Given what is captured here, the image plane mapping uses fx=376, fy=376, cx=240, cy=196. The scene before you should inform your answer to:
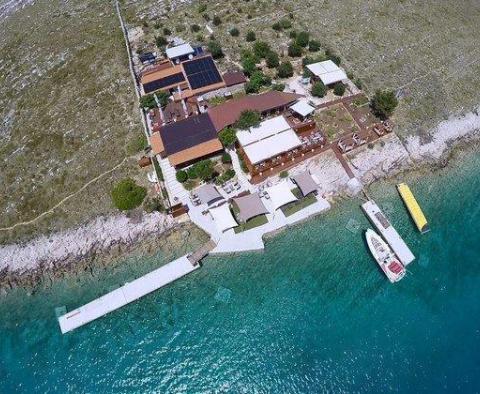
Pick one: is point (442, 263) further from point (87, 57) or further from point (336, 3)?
point (87, 57)

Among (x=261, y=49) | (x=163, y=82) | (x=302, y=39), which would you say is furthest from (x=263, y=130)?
(x=302, y=39)

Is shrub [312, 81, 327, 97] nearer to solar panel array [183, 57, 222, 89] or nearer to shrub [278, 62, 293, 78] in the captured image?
shrub [278, 62, 293, 78]

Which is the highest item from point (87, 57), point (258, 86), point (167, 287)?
point (87, 57)

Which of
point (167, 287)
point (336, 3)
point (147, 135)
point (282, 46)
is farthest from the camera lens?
point (336, 3)

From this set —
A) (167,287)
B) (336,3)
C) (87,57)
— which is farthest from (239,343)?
(336,3)

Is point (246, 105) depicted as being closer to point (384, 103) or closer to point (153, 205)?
point (153, 205)

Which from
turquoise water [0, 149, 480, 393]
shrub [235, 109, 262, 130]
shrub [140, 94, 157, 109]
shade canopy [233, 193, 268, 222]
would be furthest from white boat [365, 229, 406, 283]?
shrub [140, 94, 157, 109]
